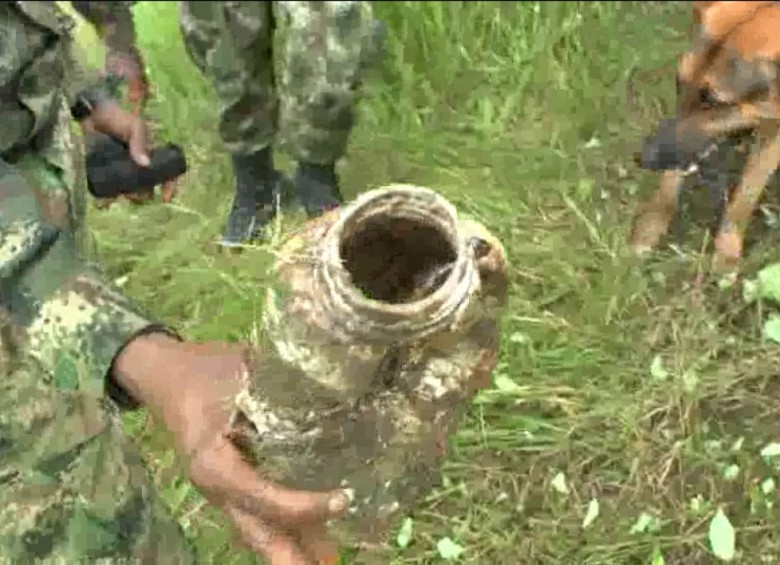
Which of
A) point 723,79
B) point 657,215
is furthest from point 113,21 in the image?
point 723,79

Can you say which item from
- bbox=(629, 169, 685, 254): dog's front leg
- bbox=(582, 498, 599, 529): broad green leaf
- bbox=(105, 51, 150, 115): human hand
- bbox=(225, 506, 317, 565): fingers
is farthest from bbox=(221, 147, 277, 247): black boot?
bbox=(225, 506, 317, 565): fingers

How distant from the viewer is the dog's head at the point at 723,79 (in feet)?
6.39

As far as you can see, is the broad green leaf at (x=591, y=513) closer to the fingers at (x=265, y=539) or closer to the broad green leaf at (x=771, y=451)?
the broad green leaf at (x=771, y=451)

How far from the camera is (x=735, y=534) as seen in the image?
189 cm

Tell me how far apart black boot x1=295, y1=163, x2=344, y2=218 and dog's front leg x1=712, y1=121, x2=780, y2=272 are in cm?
73

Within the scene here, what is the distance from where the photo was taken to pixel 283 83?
8.09 ft

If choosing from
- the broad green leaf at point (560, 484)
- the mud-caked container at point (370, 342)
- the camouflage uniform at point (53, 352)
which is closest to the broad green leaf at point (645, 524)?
the broad green leaf at point (560, 484)

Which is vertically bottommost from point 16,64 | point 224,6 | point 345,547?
point 224,6

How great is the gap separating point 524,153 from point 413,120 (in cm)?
27

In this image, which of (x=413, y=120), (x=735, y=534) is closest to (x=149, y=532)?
(x=735, y=534)

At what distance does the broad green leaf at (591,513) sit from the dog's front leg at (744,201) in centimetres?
52

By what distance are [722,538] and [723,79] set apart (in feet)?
2.26

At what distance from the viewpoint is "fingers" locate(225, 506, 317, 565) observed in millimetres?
1008

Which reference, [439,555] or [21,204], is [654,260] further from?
[21,204]
